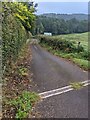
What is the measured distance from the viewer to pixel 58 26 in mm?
53938

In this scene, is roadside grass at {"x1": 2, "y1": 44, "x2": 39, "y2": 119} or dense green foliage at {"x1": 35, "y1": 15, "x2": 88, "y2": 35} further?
dense green foliage at {"x1": 35, "y1": 15, "x2": 88, "y2": 35}

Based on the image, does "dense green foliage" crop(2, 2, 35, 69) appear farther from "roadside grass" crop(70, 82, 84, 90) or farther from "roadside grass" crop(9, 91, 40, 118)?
"roadside grass" crop(70, 82, 84, 90)

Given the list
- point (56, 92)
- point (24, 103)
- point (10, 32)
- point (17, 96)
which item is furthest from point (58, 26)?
point (24, 103)

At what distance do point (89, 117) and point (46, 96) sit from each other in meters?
1.73

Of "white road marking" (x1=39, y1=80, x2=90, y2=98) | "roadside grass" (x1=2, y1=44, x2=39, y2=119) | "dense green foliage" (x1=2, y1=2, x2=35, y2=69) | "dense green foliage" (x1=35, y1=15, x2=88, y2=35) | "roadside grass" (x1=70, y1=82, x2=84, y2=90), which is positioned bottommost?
"dense green foliage" (x1=35, y1=15, x2=88, y2=35)

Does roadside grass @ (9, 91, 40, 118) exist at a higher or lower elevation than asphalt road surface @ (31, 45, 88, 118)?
higher

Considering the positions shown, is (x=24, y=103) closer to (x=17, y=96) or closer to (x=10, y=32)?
(x=17, y=96)

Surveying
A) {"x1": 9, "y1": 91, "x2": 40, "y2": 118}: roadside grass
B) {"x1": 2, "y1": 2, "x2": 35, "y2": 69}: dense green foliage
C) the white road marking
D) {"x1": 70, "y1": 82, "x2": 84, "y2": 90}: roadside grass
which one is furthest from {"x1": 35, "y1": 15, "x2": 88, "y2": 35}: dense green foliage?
{"x1": 9, "y1": 91, "x2": 40, "y2": 118}: roadside grass

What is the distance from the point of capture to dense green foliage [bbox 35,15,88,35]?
4523cm

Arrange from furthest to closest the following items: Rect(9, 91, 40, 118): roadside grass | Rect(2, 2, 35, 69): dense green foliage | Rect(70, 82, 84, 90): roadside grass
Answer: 1. Rect(70, 82, 84, 90): roadside grass
2. Rect(2, 2, 35, 69): dense green foliage
3. Rect(9, 91, 40, 118): roadside grass

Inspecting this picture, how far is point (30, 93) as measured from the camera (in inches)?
307

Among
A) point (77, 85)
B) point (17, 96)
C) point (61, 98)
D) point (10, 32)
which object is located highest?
point (10, 32)

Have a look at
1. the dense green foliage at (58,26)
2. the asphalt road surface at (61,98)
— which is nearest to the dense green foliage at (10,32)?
the asphalt road surface at (61,98)

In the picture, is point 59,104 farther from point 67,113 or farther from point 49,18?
point 49,18
